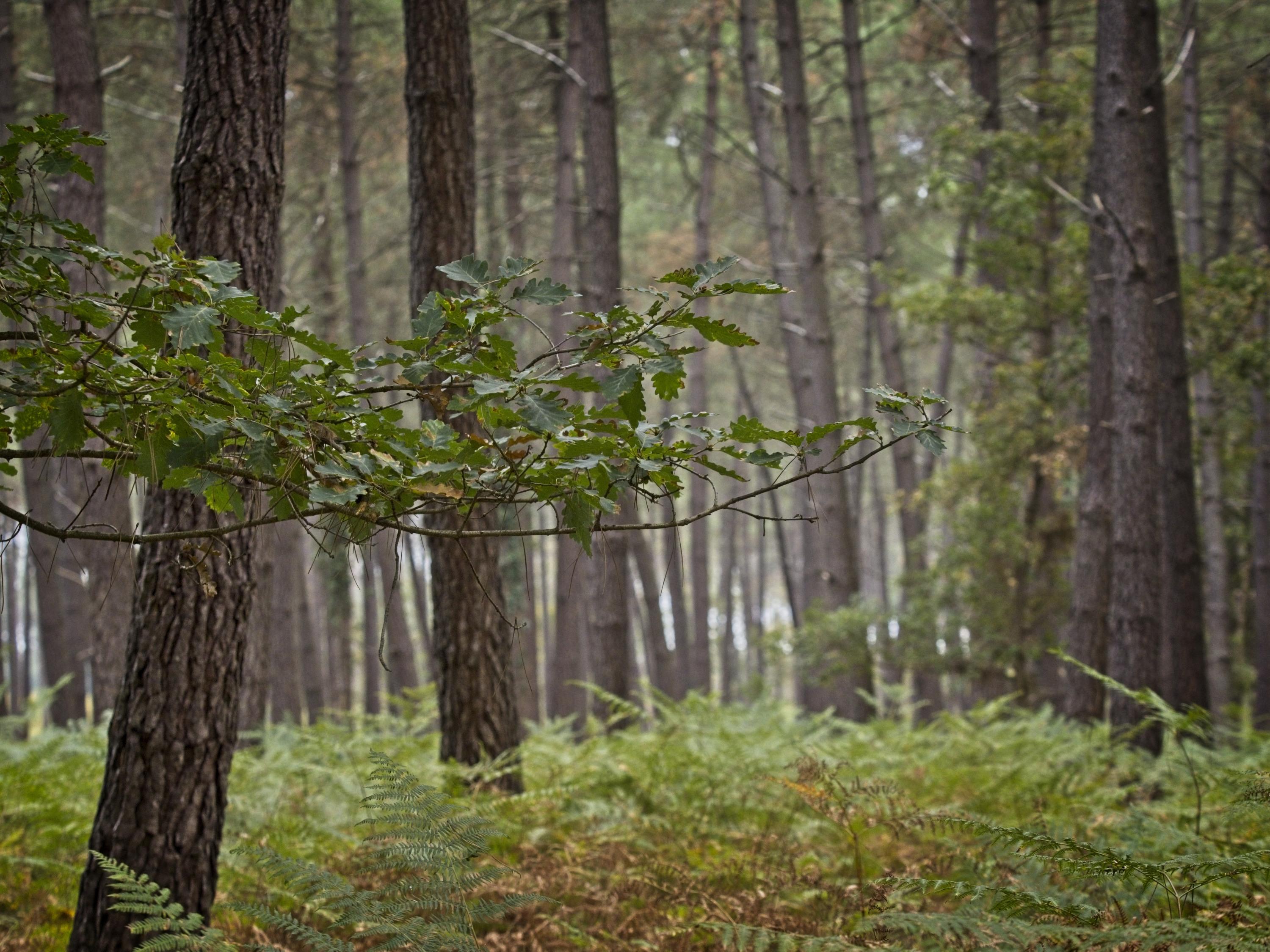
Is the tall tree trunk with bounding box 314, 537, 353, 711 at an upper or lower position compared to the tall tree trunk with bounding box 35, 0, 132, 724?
lower

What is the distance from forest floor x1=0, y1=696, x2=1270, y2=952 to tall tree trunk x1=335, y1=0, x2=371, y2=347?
22.4 feet

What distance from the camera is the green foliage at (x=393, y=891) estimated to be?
2477mm

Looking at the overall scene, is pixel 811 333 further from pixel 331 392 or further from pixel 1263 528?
pixel 331 392

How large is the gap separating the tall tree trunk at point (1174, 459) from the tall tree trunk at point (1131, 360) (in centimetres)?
102

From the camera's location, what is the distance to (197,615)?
3193 mm

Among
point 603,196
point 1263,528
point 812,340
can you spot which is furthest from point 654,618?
point 1263,528

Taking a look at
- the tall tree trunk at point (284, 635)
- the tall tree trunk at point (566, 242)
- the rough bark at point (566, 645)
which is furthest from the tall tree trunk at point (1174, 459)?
the tall tree trunk at point (284, 635)

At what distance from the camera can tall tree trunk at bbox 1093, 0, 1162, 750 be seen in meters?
6.98

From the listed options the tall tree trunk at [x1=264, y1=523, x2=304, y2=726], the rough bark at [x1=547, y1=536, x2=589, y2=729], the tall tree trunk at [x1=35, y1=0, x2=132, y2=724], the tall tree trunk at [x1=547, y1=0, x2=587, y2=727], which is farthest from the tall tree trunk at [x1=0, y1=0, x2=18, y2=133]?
the rough bark at [x1=547, y1=536, x2=589, y2=729]

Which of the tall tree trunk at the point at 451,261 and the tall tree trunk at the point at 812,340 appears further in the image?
the tall tree trunk at the point at 812,340

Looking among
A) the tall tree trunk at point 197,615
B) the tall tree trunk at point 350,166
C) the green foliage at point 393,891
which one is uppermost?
the tall tree trunk at point 350,166

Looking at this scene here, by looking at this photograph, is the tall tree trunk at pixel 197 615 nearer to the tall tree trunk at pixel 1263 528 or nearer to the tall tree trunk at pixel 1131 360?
the tall tree trunk at pixel 1131 360

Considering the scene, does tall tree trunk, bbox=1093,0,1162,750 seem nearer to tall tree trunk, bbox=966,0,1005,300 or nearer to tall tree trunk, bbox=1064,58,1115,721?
tall tree trunk, bbox=1064,58,1115,721

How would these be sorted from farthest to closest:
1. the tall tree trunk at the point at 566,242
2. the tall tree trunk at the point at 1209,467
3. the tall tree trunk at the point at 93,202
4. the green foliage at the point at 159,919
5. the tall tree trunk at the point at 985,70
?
the tall tree trunk at the point at 1209,467 → the tall tree trunk at the point at 985,70 → the tall tree trunk at the point at 566,242 → the tall tree trunk at the point at 93,202 → the green foliage at the point at 159,919
